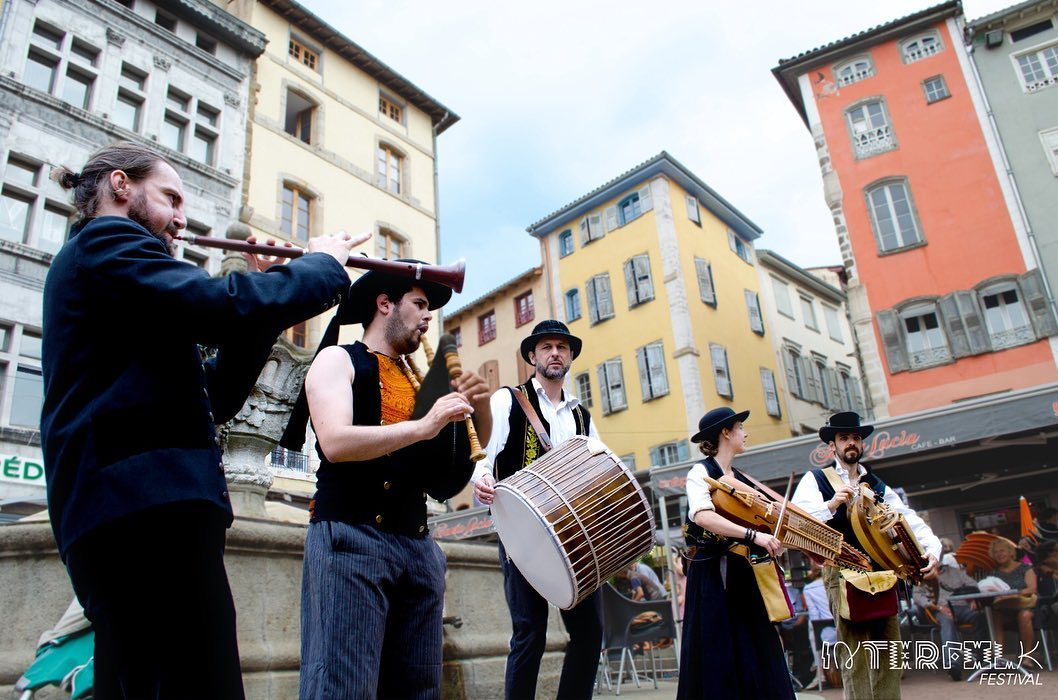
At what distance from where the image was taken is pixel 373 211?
24.7 meters

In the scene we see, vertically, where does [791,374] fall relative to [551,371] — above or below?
above

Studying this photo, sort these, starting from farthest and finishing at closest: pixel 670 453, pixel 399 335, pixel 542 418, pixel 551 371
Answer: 1. pixel 670 453
2. pixel 551 371
3. pixel 542 418
4. pixel 399 335

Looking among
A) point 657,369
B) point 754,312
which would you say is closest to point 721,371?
point 657,369

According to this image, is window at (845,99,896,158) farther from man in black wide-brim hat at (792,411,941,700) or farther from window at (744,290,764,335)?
man in black wide-brim hat at (792,411,941,700)

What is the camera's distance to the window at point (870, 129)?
73.8 feet

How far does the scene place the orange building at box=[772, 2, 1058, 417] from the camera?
19734 millimetres

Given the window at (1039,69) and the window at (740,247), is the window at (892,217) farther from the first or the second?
the window at (740,247)

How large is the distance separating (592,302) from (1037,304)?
15249mm

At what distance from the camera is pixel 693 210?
29891 mm

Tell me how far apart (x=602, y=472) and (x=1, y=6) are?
67.3 ft

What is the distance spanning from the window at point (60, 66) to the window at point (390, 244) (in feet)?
29.1

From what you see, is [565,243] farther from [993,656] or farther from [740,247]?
[993,656]

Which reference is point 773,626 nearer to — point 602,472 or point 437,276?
point 602,472

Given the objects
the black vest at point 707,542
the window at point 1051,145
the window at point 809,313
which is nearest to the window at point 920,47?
the window at point 1051,145
